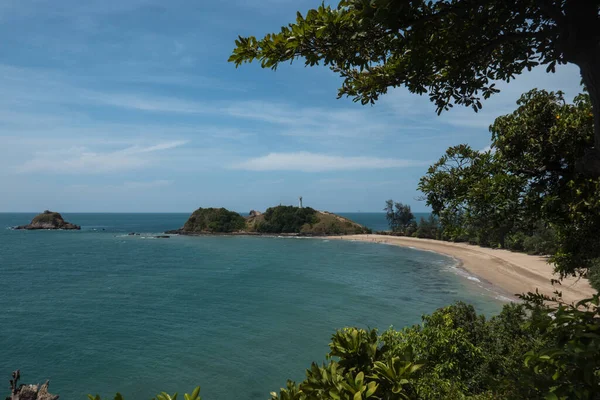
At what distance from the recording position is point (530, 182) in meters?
6.90

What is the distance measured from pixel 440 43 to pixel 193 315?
33893mm

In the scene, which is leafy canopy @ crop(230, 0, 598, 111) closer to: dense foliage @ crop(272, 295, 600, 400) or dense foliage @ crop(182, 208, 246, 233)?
dense foliage @ crop(272, 295, 600, 400)

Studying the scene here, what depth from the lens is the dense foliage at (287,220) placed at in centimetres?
14125

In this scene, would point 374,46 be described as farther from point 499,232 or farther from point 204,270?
Answer: point 204,270

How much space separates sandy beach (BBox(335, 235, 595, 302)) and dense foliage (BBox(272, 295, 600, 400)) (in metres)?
17.8

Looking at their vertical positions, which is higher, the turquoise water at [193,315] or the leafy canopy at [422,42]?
the leafy canopy at [422,42]

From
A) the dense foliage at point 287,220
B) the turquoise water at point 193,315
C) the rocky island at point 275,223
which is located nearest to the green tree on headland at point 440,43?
the turquoise water at point 193,315

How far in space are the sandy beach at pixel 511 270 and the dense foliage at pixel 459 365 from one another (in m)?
17.8

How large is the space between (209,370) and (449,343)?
15.9 m

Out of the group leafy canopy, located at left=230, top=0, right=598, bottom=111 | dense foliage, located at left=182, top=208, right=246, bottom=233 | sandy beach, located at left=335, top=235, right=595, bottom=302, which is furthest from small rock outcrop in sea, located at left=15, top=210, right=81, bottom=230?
leafy canopy, located at left=230, top=0, right=598, bottom=111

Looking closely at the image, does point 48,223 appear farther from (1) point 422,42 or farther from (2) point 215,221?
(1) point 422,42

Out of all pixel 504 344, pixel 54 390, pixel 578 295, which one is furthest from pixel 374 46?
pixel 578 295

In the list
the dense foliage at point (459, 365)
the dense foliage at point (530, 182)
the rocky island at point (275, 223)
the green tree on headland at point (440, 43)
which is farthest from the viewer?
the rocky island at point (275, 223)

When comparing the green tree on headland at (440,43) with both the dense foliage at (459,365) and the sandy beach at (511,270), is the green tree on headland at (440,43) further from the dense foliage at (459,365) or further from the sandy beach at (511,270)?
the sandy beach at (511,270)
